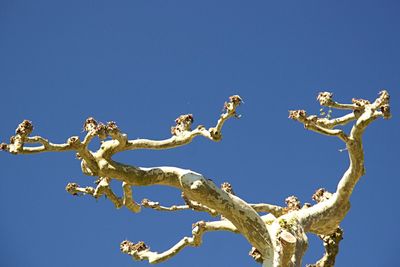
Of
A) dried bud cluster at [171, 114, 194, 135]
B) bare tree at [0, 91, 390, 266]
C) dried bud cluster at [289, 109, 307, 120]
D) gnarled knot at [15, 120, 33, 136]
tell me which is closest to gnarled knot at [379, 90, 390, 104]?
bare tree at [0, 91, 390, 266]

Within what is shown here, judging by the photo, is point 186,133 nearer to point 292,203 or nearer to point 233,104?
point 233,104

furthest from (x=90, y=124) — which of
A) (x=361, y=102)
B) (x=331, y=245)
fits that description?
(x=331, y=245)

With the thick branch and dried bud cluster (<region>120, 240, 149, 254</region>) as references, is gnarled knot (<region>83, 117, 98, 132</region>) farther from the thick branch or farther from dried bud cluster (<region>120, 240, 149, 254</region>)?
the thick branch

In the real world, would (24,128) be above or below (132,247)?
above

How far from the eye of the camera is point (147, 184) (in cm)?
1088

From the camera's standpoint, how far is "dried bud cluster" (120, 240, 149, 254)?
1288 cm

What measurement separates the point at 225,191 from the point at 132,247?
3.22 meters

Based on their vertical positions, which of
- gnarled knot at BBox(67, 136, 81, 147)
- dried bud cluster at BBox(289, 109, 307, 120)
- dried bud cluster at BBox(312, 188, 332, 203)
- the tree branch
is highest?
dried bud cluster at BBox(289, 109, 307, 120)

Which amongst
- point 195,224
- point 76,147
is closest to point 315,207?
point 195,224

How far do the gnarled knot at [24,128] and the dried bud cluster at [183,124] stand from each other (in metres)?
3.02

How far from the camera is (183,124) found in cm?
1148

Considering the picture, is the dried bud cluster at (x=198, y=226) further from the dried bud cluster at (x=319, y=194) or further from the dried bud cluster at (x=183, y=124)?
the dried bud cluster at (x=319, y=194)

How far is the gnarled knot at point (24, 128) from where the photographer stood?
32.7 ft

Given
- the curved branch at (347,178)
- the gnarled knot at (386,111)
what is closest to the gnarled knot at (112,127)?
the curved branch at (347,178)
